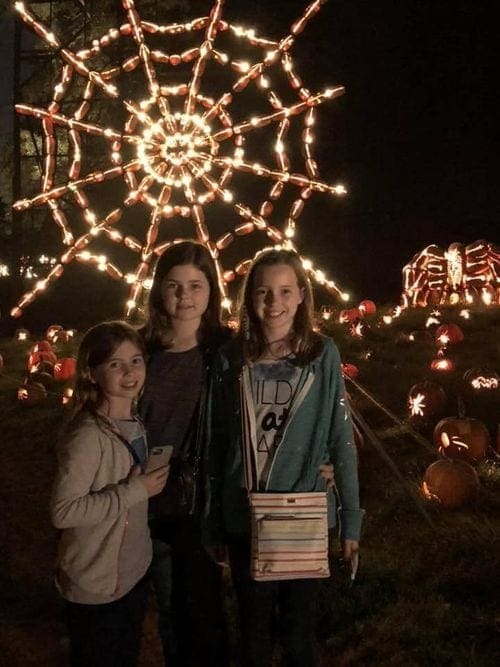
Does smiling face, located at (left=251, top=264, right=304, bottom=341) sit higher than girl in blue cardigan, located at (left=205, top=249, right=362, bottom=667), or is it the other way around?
smiling face, located at (left=251, top=264, right=304, bottom=341)

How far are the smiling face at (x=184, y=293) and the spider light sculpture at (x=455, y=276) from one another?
23.7ft

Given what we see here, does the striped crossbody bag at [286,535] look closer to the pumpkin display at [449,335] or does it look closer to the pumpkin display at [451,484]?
the pumpkin display at [451,484]

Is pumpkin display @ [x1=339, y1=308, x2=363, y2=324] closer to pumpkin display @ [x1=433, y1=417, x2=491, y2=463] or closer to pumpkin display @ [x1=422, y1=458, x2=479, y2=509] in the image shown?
pumpkin display @ [x1=433, y1=417, x2=491, y2=463]

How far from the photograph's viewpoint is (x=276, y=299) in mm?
2688

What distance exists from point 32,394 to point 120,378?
5275 millimetres

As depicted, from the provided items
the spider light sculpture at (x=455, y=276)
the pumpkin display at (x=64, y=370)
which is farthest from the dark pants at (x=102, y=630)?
the spider light sculpture at (x=455, y=276)

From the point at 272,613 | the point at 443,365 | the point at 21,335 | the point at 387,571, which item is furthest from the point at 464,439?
the point at 21,335

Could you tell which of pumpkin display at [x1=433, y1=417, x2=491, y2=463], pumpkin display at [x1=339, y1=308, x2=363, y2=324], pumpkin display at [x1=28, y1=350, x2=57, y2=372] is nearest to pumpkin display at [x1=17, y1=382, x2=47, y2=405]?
pumpkin display at [x1=28, y1=350, x2=57, y2=372]

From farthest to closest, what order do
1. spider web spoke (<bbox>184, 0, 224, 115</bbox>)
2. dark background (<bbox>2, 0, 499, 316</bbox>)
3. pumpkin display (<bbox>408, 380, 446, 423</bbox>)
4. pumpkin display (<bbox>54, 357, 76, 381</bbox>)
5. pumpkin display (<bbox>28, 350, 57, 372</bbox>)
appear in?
dark background (<bbox>2, 0, 499, 316</bbox>) < pumpkin display (<bbox>28, 350, 57, 372</bbox>) < pumpkin display (<bbox>54, 357, 76, 381</bbox>) < spider web spoke (<bbox>184, 0, 224, 115</bbox>) < pumpkin display (<bbox>408, 380, 446, 423</bbox>)

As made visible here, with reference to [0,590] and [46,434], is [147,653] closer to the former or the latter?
[0,590]

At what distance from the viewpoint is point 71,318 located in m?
13.1

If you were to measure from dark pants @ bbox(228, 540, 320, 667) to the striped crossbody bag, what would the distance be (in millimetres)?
108

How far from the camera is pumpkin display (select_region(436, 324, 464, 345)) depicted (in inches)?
319

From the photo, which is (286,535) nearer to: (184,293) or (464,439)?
(184,293)
